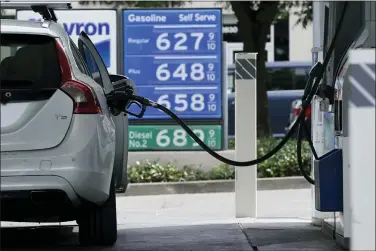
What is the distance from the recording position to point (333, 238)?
6.53 meters

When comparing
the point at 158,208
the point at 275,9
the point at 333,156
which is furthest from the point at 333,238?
the point at 275,9

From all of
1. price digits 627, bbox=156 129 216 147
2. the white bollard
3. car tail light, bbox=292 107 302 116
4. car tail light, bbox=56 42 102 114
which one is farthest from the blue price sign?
car tail light, bbox=56 42 102 114

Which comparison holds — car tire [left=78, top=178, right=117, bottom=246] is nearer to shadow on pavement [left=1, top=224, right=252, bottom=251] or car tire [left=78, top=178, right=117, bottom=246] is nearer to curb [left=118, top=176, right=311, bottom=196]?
shadow on pavement [left=1, top=224, right=252, bottom=251]

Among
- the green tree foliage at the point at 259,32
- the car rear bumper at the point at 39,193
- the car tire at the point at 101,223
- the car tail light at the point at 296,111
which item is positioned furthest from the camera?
the car tail light at the point at 296,111

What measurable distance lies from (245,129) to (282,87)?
11.9 metres

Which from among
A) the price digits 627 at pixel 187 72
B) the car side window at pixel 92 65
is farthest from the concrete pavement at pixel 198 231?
the price digits 627 at pixel 187 72

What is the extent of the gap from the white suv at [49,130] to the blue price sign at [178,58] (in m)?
7.00

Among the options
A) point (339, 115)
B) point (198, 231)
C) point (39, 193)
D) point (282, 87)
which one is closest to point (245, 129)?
point (198, 231)

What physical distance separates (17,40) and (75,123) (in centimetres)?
83

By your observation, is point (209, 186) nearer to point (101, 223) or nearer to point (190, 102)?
point (190, 102)

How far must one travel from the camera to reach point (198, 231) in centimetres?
728

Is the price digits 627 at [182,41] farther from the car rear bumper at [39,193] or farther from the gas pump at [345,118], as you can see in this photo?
the car rear bumper at [39,193]

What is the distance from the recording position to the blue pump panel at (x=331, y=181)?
5855 millimetres

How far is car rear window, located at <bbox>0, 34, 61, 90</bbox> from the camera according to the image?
550 cm
